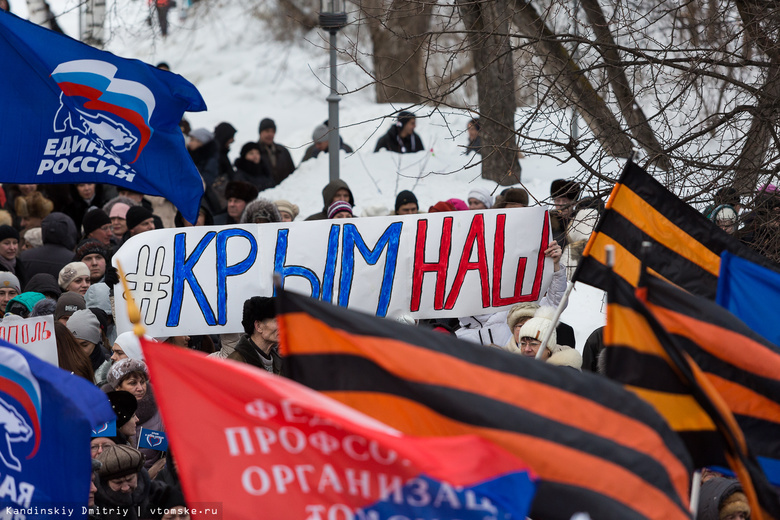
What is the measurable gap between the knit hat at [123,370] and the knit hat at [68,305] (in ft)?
4.51

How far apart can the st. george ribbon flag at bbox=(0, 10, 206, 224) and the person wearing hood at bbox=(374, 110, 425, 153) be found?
8.43 meters

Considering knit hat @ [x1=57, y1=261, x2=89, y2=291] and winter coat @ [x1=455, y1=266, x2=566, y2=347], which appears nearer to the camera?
winter coat @ [x1=455, y1=266, x2=566, y2=347]

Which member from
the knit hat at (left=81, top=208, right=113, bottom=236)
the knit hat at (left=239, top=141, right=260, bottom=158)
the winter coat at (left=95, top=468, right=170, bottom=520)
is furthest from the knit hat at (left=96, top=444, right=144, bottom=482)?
the knit hat at (left=239, top=141, right=260, bottom=158)

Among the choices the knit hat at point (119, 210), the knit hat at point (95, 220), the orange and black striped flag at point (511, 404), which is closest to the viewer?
the orange and black striped flag at point (511, 404)

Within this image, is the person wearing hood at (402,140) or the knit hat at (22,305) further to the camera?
the person wearing hood at (402,140)

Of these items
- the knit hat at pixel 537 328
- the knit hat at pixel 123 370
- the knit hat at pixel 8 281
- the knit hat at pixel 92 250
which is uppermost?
the knit hat at pixel 92 250

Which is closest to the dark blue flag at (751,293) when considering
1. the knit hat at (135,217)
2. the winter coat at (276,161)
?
the knit hat at (135,217)

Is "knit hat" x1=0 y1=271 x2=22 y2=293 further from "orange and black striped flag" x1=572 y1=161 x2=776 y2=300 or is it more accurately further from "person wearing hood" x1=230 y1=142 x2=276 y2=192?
"person wearing hood" x1=230 y1=142 x2=276 y2=192

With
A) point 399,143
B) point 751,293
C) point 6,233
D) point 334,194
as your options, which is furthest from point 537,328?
point 399,143

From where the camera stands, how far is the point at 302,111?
1031 inches

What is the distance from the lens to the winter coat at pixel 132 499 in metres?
5.11

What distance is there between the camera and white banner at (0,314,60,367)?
615cm

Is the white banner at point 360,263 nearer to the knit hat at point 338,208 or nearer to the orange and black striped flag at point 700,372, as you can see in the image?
the knit hat at point 338,208

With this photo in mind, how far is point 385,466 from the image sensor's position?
321 cm
